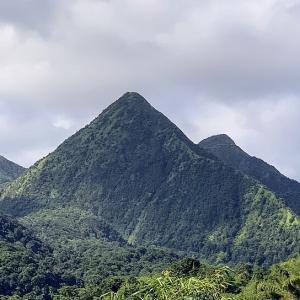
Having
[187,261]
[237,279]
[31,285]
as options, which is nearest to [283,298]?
[237,279]

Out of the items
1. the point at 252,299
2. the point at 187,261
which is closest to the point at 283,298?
the point at 252,299

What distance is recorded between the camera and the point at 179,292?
36.7 m

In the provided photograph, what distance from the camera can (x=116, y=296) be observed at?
1506 inches

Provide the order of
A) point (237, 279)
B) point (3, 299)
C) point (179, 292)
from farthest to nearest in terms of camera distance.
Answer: point (3, 299)
point (237, 279)
point (179, 292)

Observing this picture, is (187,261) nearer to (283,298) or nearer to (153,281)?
(283,298)

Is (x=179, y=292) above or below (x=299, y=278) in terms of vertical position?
below

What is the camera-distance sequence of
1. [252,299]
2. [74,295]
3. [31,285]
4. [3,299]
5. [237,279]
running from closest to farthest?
[252,299] → [237,279] → [3,299] → [74,295] → [31,285]

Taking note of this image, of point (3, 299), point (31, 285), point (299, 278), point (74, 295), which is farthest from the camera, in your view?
point (31, 285)

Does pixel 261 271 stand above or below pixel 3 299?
above

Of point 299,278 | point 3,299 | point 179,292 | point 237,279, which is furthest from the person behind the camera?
point 3,299

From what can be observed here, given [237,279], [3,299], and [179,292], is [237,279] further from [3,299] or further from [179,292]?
[179,292]

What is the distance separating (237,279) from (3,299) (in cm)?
5529

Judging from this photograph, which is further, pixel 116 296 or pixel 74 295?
pixel 74 295

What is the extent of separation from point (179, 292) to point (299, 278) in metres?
109
